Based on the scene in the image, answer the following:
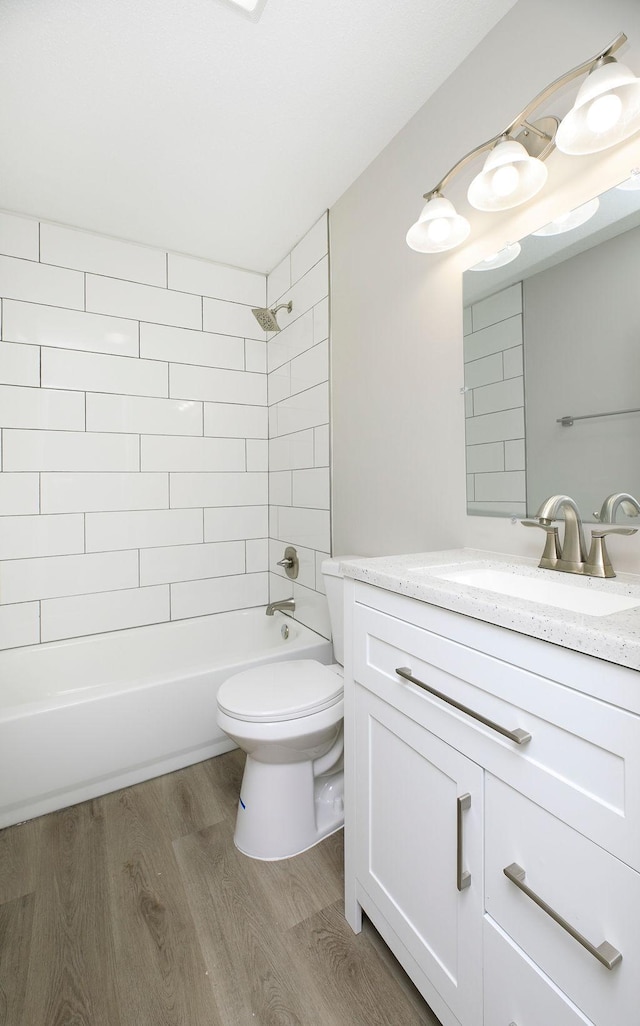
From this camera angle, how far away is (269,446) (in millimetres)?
2639

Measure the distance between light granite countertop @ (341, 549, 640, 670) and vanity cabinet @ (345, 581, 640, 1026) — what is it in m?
0.02

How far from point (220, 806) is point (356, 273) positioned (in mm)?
2114

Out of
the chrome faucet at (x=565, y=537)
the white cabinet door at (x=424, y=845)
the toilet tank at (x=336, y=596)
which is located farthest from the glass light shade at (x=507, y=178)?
the white cabinet door at (x=424, y=845)

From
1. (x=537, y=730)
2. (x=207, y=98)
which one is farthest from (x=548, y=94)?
(x=537, y=730)

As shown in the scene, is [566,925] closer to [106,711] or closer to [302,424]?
[106,711]

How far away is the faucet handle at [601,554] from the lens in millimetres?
981

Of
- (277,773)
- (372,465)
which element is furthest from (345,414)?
(277,773)

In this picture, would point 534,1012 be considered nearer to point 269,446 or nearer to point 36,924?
point 36,924

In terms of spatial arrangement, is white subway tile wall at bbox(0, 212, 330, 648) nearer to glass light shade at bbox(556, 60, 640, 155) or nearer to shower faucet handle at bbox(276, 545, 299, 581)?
shower faucet handle at bbox(276, 545, 299, 581)

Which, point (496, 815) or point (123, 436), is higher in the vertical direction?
point (123, 436)

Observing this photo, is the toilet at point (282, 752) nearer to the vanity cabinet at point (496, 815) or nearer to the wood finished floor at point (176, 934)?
the wood finished floor at point (176, 934)

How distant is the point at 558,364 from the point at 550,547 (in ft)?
1.50

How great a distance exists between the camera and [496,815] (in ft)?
2.44

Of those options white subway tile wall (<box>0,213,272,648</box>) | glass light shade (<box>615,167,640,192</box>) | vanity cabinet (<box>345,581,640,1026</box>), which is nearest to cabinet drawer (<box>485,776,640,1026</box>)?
vanity cabinet (<box>345,581,640,1026</box>)
